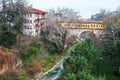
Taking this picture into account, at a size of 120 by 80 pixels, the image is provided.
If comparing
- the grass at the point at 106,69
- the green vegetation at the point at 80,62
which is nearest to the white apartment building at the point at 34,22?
the grass at the point at 106,69

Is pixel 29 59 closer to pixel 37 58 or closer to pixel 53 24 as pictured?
pixel 37 58

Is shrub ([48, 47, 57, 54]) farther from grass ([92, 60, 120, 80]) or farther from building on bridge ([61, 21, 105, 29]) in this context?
grass ([92, 60, 120, 80])

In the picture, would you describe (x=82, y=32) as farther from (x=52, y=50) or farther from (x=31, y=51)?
(x=31, y=51)

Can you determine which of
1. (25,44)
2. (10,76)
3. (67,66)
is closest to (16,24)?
(25,44)

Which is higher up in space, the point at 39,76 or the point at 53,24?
the point at 53,24

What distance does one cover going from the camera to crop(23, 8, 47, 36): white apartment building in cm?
5303

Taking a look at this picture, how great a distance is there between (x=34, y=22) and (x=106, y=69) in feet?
61.5

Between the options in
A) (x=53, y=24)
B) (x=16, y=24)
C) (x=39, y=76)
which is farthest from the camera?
(x=53, y=24)

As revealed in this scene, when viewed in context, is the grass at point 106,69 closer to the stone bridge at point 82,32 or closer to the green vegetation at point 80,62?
the green vegetation at point 80,62

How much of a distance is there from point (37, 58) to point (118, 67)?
10801 mm

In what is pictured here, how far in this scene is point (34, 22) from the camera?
55375 millimetres

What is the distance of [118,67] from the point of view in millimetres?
41594

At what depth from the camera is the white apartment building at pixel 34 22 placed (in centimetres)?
5303

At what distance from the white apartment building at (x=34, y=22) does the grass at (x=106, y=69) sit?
559 inches
